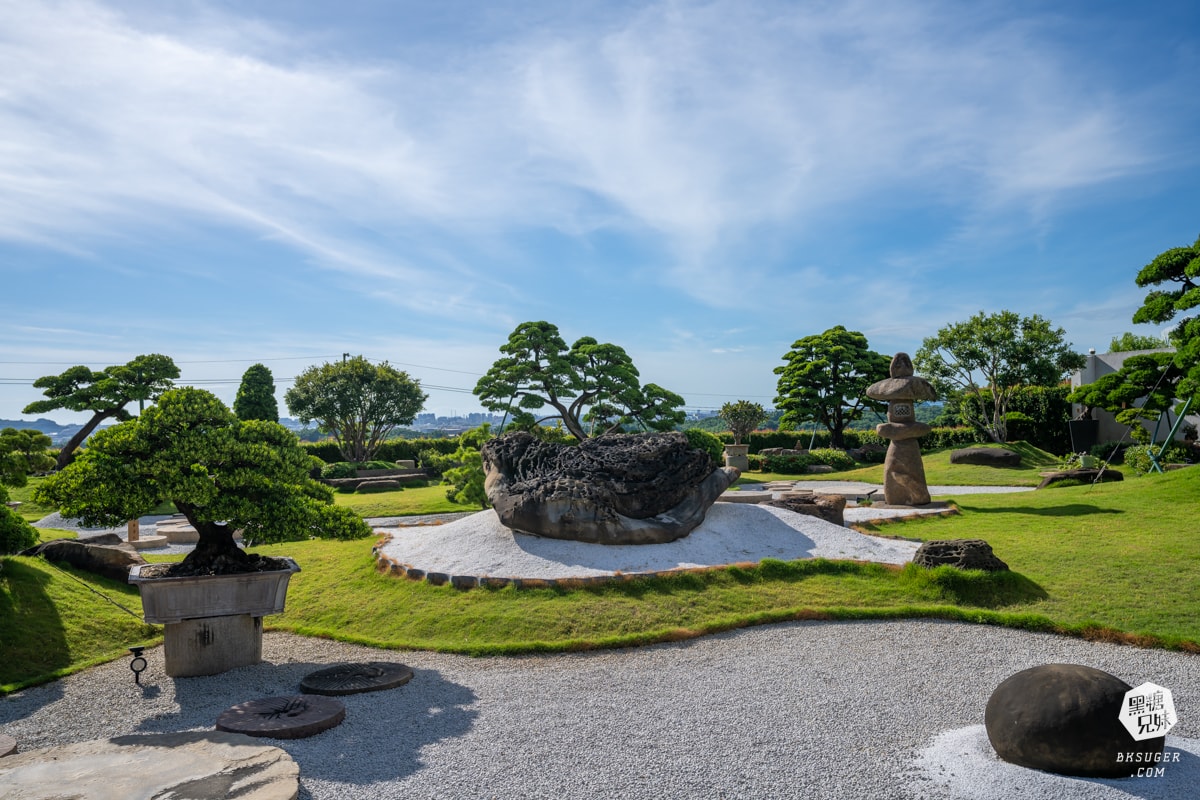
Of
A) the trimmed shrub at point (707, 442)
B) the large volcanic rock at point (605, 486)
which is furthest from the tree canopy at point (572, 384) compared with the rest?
the large volcanic rock at point (605, 486)

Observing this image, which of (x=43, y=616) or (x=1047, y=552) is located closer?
(x=43, y=616)

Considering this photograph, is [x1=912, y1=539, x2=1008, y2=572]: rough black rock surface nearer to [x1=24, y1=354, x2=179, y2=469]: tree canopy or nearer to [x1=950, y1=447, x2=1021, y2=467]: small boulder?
[x1=950, y1=447, x2=1021, y2=467]: small boulder

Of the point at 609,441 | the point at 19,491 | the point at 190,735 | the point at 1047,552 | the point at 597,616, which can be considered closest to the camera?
the point at 190,735

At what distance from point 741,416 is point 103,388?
30.1 meters

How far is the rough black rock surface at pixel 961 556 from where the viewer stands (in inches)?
364

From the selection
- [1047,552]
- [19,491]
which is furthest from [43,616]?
[19,491]

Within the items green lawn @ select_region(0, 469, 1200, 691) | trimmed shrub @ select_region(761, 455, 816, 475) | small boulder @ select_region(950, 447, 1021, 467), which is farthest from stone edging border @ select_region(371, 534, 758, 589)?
trimmed shrub @ select_region(761, 455, 816, 475)

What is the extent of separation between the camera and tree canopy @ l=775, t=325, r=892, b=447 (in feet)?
115

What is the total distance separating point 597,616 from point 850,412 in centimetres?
3055

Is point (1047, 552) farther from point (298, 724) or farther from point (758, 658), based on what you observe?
point (298, 724)

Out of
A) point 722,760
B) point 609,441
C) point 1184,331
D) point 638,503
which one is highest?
point 1184,331

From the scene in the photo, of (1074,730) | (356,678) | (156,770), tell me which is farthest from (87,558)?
(1074,730)

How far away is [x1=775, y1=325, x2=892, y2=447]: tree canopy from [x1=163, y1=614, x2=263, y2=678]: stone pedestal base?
30.4 m

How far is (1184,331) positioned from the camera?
1521 cm
